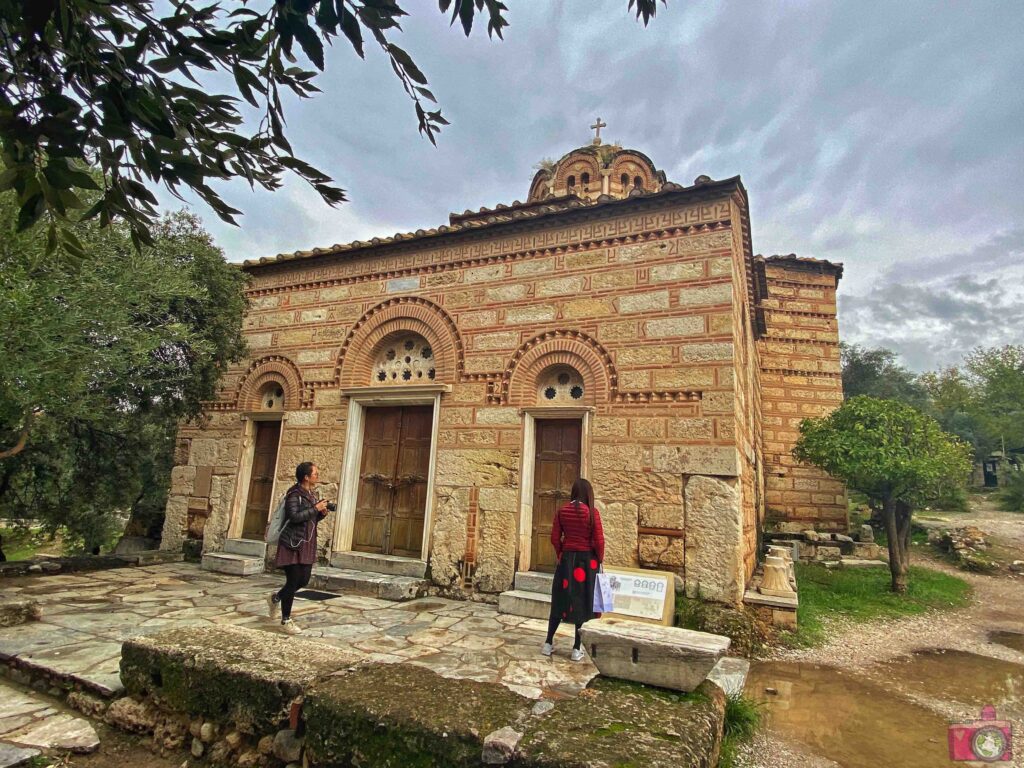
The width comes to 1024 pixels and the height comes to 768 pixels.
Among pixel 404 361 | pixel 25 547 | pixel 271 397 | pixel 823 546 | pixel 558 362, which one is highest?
pixel 404 361

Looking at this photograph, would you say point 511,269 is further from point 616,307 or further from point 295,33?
point 295,33

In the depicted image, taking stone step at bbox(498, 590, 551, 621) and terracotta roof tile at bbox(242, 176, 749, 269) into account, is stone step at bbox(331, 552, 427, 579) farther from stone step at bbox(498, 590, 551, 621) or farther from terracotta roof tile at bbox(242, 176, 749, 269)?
terracotta roof tile at bbox(242, 176, 749, 269)

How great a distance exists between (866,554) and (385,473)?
10.2 meters

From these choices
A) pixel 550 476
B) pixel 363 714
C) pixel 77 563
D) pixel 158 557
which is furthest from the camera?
pixel 158 557

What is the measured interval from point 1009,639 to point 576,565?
6.40 meters

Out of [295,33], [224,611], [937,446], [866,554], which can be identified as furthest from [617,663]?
[866,554]

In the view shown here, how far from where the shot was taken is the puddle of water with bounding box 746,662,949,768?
12.5 ft

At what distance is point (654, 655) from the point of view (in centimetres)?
335

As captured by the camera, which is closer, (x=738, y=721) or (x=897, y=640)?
(x=738, y=721)

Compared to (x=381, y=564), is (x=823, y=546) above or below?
above

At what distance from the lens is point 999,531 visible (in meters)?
14.3

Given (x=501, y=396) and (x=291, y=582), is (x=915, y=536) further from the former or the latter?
(x=291, y=582)

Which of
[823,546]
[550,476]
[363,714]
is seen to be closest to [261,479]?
[550,476]

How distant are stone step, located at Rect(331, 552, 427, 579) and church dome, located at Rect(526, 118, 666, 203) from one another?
9179 millimetres
